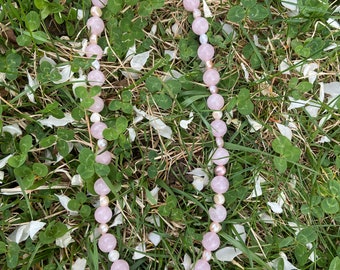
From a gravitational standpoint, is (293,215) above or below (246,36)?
below

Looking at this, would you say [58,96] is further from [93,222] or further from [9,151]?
[93,222]

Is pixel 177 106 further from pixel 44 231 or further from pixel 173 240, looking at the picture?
pixel 44 231

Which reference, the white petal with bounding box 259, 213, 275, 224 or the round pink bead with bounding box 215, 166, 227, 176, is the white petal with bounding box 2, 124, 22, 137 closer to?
the round pink bead with bounding box 215, 166, 227, 176

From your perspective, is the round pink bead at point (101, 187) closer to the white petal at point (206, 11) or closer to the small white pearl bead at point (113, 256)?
the small white pearl bead at point (113, 256)

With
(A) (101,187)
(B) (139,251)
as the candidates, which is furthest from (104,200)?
(B) (139,251)

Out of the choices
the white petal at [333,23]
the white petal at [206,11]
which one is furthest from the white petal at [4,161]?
the white petal at [333,23]

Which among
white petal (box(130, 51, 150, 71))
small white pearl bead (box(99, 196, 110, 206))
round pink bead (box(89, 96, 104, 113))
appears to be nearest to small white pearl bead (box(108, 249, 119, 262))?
small white pearl bead (box(99, 196, 110, 206))

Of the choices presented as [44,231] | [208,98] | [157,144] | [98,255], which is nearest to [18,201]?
[44,231]

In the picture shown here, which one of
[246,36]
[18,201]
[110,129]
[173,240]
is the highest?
[246,36]
